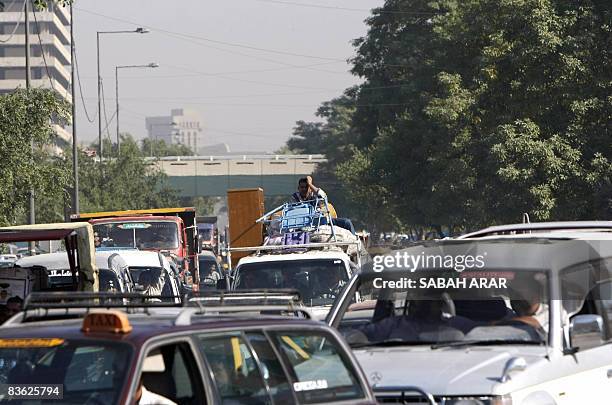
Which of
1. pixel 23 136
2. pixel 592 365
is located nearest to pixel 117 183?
pixel 23 136

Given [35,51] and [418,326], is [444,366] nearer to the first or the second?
[418,326]

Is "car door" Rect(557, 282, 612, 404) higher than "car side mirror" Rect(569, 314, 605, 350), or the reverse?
"car side mirror" Rect(569, 314, 605, 350)

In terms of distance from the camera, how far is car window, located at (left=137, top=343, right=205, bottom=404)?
6203mm

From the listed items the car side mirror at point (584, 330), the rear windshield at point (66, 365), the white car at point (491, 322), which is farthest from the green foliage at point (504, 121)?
the rear windshield at point (66, 365)

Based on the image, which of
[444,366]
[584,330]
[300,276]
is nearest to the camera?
[444,366]

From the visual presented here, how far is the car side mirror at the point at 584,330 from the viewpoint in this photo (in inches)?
342

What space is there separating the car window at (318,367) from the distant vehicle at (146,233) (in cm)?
2306

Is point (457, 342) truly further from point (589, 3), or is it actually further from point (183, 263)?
point (589, 3)

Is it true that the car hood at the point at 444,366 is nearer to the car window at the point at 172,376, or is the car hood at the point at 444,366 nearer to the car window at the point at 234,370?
the car window at the point at 234,370

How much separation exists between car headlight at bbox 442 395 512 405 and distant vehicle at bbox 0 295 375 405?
108 cm

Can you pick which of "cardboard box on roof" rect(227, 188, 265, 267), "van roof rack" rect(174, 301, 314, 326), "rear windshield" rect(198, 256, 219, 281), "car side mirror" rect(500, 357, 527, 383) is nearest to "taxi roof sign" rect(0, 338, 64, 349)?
"van roof rack" rect(174, 301, 314, 326)

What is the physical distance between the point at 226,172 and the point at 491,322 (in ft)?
369

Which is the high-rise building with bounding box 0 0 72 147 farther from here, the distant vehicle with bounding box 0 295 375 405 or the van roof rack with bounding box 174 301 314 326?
the distant vehicle with bounding box 0 295 375 405

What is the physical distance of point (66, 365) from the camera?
632 centimetres
